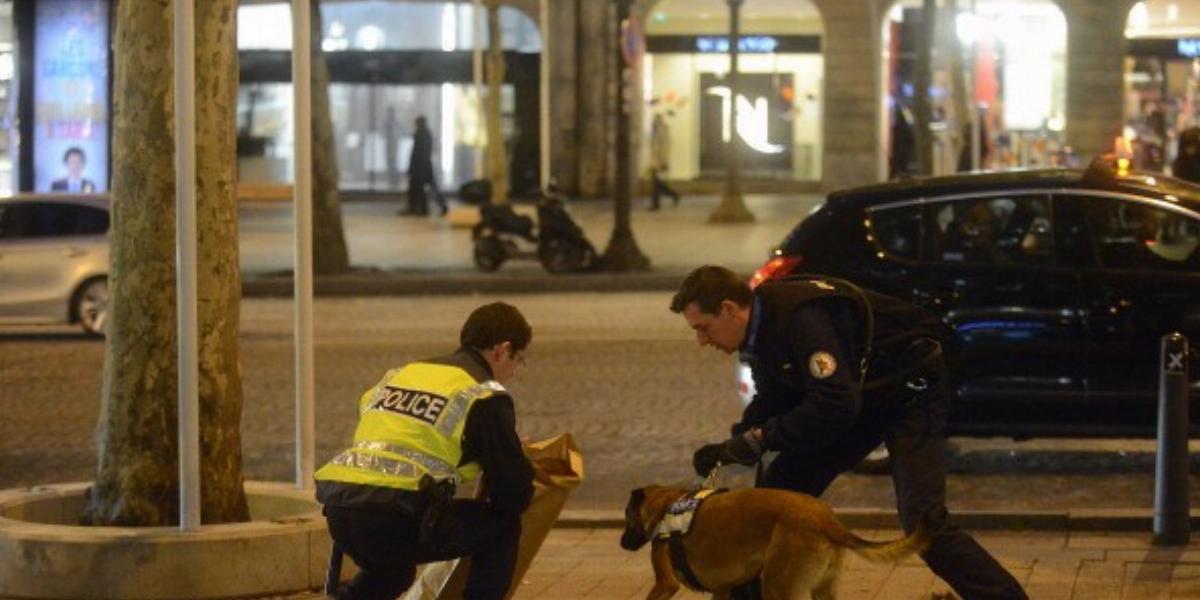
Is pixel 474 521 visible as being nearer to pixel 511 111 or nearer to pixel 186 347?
pixel 186 347

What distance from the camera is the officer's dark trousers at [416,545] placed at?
6.81 m

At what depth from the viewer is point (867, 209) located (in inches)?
465

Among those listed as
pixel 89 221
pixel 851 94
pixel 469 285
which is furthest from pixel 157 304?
pixel 851 94

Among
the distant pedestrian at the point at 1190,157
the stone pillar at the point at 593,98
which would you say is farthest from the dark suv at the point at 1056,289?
A: the stone pillar at the point at 593,98

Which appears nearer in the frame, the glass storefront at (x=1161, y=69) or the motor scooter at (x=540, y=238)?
the motor scooter at (x=540, y=238)

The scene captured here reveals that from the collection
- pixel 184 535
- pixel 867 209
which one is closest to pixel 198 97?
pixel 184 535

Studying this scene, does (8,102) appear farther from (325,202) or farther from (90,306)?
(90,306)

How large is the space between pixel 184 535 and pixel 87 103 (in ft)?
88.8

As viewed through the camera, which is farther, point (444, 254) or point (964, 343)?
point (444, 254)

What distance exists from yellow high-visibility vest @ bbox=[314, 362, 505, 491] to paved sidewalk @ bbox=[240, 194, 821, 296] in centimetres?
1827

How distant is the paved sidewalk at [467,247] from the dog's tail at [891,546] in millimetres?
18121

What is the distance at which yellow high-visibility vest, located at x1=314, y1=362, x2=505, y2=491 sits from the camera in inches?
266

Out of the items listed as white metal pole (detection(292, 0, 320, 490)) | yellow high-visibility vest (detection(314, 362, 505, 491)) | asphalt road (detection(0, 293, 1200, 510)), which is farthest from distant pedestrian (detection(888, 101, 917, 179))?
yellow high-visibility vest (detection(314, 362, 505, 491))

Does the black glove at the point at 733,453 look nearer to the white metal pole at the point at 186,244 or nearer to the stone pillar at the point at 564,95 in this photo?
the white metal pole at the point at 186,244
